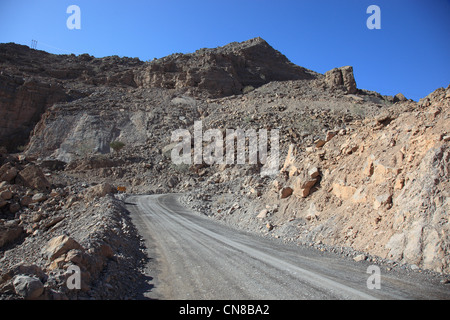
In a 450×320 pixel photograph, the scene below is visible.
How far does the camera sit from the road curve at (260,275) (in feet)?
15.9

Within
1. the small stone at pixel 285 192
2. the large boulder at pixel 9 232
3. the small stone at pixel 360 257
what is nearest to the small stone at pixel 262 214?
the small stone at pixel 285 192

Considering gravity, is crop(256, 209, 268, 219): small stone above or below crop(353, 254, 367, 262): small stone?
above

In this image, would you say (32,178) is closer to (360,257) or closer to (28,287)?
(28,287)

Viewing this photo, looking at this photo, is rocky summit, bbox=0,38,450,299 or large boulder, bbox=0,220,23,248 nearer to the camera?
rocky summit, bbox=0,38,450,299

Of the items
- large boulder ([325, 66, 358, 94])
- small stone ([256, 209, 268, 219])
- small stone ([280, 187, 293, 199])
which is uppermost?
large boulder ([325, 66, 358, 94])

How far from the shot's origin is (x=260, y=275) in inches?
228

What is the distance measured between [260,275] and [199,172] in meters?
26.1

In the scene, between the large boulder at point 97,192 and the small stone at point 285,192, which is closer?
the small stone at point 285,192

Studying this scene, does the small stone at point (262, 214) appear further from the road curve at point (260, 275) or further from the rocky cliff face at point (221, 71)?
the rocky cliff face at point (221, 71)

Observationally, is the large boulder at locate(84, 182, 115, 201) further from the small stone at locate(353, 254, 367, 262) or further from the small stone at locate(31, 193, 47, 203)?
the small stone at locate(353, 254, 367, 262)

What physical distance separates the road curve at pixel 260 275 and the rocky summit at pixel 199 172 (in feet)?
2.28

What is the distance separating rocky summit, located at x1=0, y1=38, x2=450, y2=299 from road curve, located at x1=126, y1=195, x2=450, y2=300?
0.69 metres

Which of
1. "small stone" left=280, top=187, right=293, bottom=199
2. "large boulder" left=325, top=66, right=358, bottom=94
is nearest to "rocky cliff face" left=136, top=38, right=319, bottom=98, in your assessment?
"large boulder" left=325, top=66, right=358, bottom=94

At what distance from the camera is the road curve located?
484 centimetres
